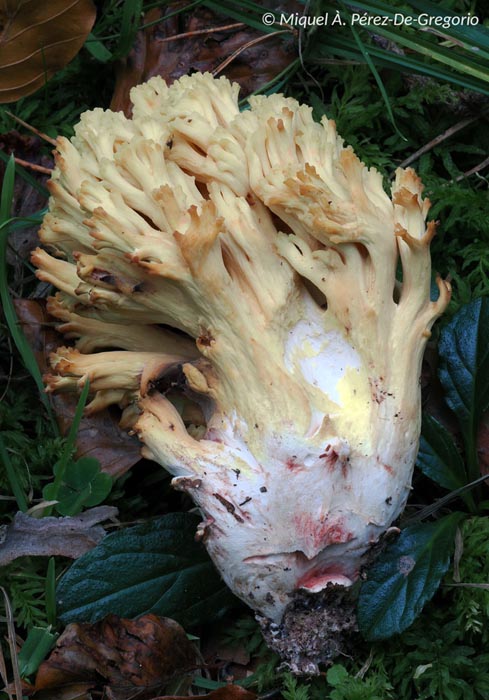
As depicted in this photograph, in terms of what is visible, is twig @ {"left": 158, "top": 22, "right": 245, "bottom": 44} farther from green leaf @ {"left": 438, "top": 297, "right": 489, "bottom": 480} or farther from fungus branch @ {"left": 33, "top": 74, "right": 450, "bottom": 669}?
green leaf @ {"left": 438, "top": 297, "right": 489, "bottom": 480}

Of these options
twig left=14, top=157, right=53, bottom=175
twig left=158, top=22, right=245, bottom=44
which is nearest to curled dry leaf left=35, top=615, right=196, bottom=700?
twig left=14, top=157, right=53, bottom=175

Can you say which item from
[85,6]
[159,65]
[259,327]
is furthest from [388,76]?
[259,327]

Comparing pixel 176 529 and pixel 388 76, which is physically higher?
pixel 388 76

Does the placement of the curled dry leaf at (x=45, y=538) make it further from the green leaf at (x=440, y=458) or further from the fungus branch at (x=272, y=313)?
the green leaf at (x=440, y=458)

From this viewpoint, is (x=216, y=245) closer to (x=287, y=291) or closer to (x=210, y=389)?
(x=287, y=291)

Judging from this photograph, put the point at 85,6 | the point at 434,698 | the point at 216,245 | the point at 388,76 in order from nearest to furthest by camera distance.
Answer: the point at 216,245 < the point at 434,698 < the point at 85,6 < the point at 388,76

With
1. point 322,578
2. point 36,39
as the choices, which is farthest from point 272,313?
point 36,39
